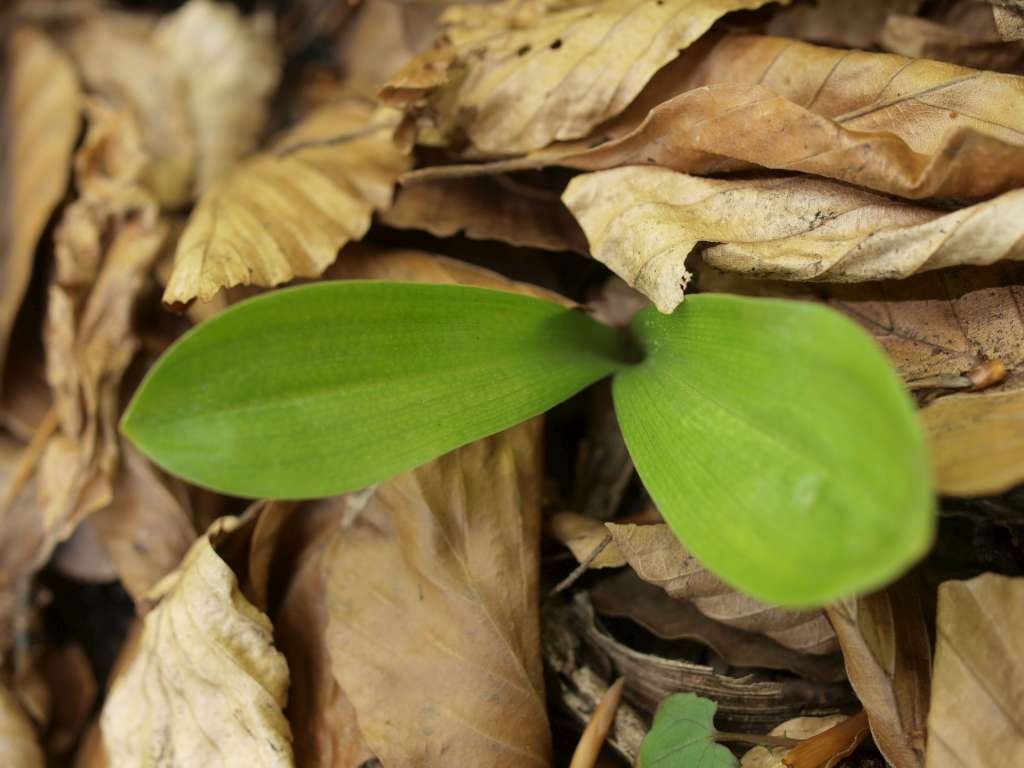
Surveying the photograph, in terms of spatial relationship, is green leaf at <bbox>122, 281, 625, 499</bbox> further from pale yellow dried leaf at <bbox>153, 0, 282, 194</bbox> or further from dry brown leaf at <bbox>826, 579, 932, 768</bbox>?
pale yellow dried leaf at <bbox>153, 0, 282, 194</bbox>

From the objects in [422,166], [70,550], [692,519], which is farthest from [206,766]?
[422,166]

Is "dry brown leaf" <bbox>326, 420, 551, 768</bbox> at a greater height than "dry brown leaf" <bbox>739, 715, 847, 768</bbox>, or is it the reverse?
"dry brown leaf" <bbox>326, 420, 551, 768</bbox>

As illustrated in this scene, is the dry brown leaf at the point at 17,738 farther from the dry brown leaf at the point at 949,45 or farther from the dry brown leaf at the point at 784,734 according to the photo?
the dry brown leaf at the point at 949,45

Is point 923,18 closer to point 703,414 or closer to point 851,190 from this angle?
point 851,190

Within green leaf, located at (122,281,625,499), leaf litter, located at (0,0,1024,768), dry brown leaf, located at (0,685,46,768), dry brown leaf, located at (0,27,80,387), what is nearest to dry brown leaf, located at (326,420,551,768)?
leaf litter, located at (0,0,1024,768)

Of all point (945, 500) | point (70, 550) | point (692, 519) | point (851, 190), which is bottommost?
point (70, 550)

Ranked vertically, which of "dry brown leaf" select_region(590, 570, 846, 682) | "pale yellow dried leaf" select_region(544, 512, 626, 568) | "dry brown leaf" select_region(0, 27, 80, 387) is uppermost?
"dry brown leaf" select_region(0, 27, 80, 387)

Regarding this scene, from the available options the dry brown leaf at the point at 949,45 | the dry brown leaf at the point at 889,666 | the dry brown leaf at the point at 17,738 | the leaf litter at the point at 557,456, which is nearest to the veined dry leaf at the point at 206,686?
the leaf litter at the point at 557,456
